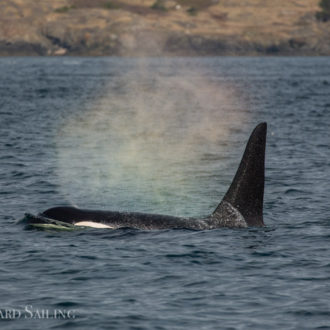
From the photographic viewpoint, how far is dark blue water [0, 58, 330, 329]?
48.1 ft

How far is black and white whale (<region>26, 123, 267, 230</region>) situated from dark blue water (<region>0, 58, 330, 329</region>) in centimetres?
35

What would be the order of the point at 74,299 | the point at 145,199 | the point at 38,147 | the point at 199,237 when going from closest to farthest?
the point at 74,299
the point at 199,237
the point at 145,199
the point at 38,147

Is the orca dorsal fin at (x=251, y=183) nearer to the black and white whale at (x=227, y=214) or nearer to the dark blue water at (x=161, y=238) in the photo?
the black and white whale at (x=227, y=214)

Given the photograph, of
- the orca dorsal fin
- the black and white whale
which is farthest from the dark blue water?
the orca dorsal fin

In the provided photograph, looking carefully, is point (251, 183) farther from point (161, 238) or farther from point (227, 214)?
point (161, 238)

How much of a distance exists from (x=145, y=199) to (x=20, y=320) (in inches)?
484

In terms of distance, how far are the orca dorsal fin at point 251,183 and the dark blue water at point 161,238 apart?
49 cm

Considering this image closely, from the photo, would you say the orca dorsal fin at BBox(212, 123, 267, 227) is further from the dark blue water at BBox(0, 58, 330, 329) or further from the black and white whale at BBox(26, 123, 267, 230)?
the dark blue water at BBox(0, 58, 330, 329)

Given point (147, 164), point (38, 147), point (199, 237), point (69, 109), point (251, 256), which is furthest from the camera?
point (69, 109)

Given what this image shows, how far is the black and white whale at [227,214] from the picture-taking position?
1948 centimetres

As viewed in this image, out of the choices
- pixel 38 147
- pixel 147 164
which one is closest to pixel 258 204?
pixel 147 164

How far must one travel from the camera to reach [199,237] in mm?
19438

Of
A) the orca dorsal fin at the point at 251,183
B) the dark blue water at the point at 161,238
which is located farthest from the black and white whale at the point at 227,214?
the dark blue water at the point at 161,238

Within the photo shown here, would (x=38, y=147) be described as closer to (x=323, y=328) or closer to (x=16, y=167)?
(x=16, y=167)
